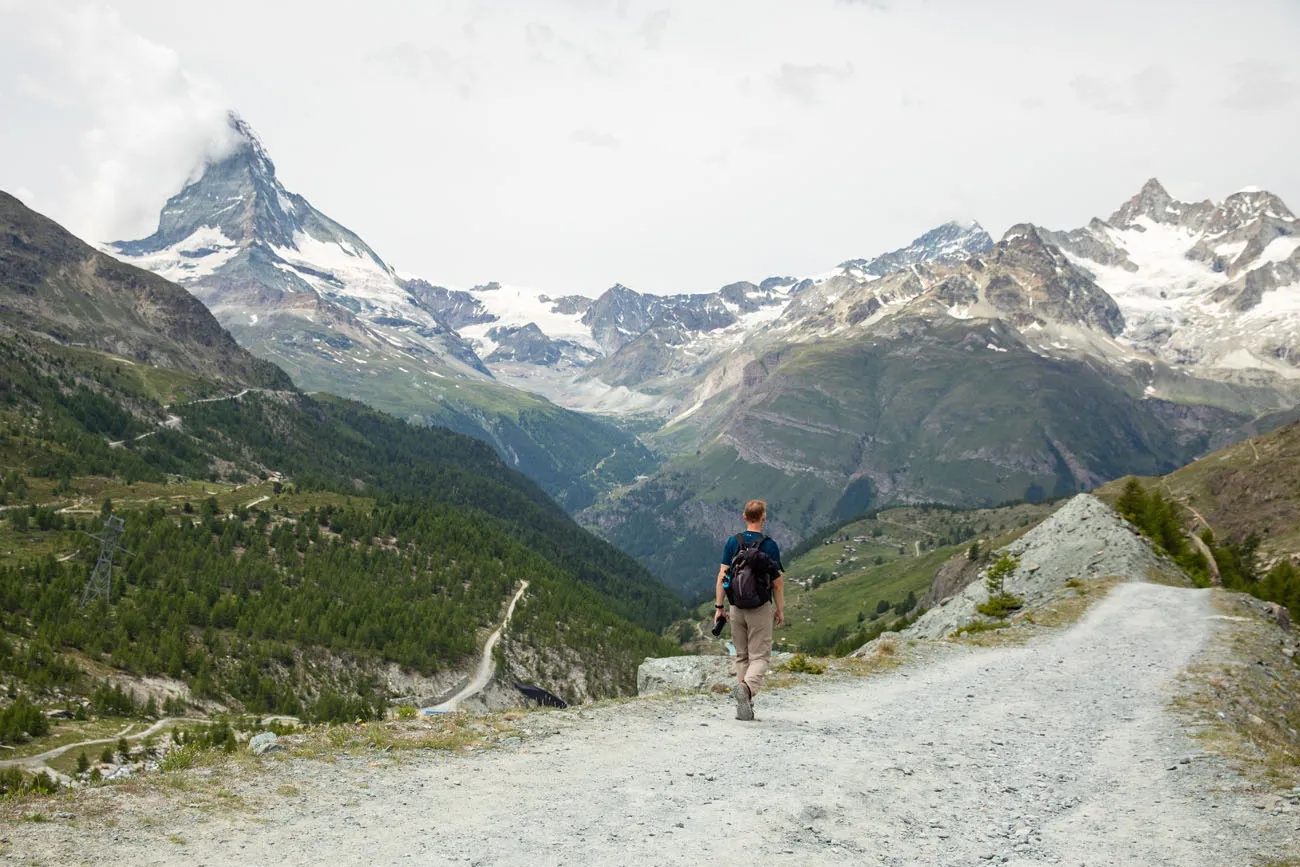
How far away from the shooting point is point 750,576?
17734mm

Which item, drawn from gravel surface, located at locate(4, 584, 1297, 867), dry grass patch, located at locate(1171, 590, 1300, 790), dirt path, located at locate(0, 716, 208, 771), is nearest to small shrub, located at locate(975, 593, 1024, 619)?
dry grass patch, located at locate(1171, 590, 1300, 790)

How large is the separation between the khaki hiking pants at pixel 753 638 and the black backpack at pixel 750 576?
0.34 m

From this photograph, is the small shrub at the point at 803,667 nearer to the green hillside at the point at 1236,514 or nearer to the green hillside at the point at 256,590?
the green hillside at the point at 1236,514

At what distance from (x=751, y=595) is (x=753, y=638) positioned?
4.87ft

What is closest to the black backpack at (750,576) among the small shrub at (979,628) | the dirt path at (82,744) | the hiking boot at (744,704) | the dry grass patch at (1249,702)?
the hiking boot at (744,704)

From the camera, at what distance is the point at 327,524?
158 m

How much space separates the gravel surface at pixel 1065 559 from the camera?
4716cm

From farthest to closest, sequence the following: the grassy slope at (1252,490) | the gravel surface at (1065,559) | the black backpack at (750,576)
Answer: the grassy slope at (1252,490) → the gravel surface at (1065,559) → the black backpack at (750,576)

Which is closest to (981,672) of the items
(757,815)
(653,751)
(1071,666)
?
(1071,666)

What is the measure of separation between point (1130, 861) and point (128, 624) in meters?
106

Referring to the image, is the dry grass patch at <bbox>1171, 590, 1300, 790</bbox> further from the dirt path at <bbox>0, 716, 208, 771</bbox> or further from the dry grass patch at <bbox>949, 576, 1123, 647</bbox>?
the dirt path at <bbox>0, 716, 208, 771</bbox>

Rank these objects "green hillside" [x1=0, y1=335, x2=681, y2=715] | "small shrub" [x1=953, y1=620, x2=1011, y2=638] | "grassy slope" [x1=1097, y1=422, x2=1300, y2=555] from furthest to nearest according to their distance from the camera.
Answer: "grassy slope" [x1=1097, y1=422, x2=1300, y2=555] < "green hillside" [x1=0, y1=335, x2=681, y2=715] < "small shrub" [x1=953, y1=620, x2=1011, y2=638]

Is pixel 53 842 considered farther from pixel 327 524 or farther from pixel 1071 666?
pixel 327 524

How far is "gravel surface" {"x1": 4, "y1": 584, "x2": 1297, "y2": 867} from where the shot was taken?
1029 cm
